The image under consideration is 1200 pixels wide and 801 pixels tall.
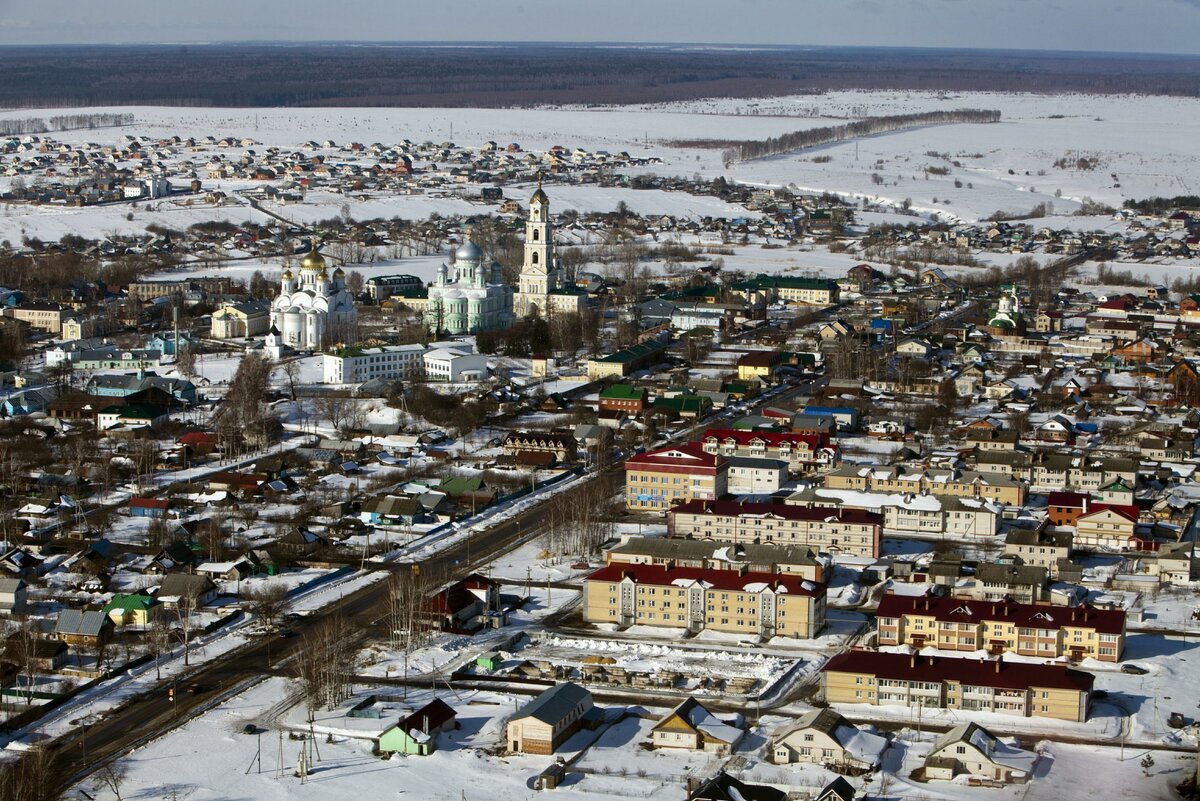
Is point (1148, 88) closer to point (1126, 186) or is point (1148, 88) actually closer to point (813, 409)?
point (1126, 186)

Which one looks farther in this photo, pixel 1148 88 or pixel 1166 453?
pixel 1148 88

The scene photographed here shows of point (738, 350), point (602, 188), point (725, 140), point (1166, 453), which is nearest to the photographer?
point (1166, 453)

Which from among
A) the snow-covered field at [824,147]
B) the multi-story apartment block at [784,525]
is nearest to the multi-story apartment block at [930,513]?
the multi-story apartment block at [784,525]

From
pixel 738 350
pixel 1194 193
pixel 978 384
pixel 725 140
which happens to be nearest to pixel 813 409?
pixel 978 384

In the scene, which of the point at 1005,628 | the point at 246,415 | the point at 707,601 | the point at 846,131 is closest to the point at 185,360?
the point at 246,415

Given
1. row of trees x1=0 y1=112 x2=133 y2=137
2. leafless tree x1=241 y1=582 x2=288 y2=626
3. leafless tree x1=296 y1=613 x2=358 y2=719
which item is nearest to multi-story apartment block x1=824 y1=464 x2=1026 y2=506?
leafless tree x1=241 y1=582 x2=288 y2=626

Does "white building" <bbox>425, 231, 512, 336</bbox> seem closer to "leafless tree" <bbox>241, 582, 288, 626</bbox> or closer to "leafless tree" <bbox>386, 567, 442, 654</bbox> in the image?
"leafless tree" <bbox>241, 582, 288, 626</bbox>

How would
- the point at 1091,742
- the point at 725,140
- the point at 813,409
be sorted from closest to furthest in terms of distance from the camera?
the point at 1091,742 → the point at 813,409 → the point at 725,140

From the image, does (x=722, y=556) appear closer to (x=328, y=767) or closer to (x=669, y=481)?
(x=669, y=481)
